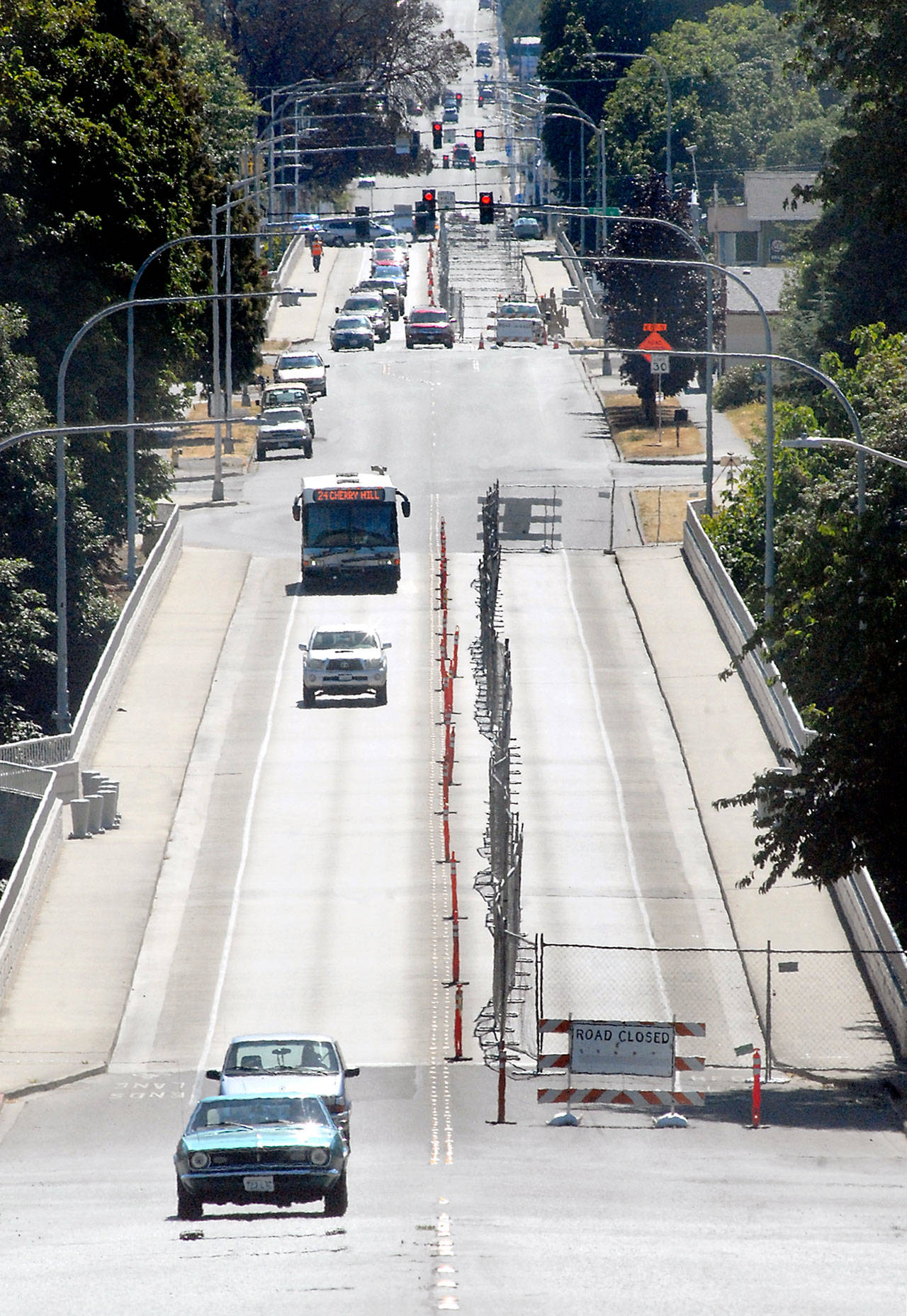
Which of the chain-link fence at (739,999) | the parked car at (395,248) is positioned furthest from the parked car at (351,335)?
the chain-link fence at (739,999)

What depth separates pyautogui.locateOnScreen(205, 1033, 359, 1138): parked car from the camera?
71.3 ft

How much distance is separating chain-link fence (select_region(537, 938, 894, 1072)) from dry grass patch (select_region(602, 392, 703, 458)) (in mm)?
44858

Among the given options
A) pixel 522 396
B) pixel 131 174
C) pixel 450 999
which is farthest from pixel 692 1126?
pixel 522 396

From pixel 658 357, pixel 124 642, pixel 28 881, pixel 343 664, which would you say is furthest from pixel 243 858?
pixel 658 357

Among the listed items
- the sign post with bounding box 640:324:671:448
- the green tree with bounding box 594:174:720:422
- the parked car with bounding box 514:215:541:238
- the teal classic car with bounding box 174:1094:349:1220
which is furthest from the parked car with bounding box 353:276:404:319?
the teal classic car with bounding box 174:1094:349:1220

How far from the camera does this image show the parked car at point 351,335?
327ft

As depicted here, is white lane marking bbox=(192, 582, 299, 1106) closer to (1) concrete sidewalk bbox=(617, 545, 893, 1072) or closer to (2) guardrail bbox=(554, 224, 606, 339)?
(1) concrete sidewalk bbox=(617, 545, 893, 1072)

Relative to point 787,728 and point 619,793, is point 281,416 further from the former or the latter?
point 619,793

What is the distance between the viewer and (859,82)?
45531mm

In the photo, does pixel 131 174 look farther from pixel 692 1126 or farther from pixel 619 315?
pixel 692 1126

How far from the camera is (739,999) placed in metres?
32.1

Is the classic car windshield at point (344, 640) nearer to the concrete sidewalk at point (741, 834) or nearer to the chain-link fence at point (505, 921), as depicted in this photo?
the chain-link fence at point (505, 921)

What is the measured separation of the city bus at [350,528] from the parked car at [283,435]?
19869mm

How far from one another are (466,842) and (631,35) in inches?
5005
